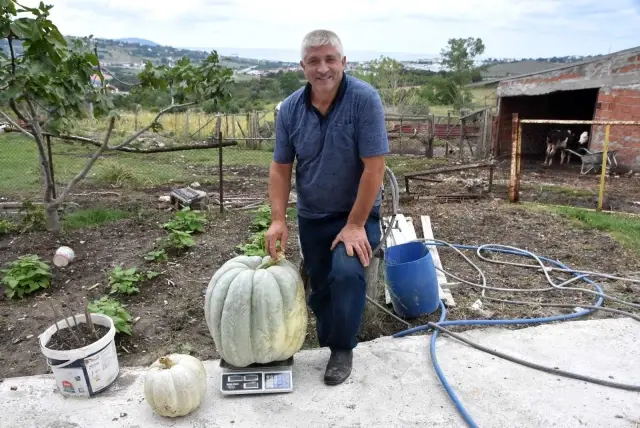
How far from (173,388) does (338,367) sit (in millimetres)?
903

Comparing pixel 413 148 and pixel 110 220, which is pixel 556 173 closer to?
pixel 413 148

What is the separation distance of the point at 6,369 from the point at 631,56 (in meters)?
12.8

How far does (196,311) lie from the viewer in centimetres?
397

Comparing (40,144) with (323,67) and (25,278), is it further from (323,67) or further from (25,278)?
(323,67)

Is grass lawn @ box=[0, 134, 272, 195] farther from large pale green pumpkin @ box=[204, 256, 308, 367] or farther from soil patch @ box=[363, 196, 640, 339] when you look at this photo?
large pale green pumpkin @ box=[204, 256, 308, 367]

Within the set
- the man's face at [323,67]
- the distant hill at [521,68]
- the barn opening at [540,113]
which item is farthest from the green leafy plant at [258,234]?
the distant hill at [521,68]

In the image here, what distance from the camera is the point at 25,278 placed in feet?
13.8

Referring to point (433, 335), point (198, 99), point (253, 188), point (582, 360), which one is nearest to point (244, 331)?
point (433, 335)

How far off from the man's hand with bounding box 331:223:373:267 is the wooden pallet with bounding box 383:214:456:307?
33.4 inches

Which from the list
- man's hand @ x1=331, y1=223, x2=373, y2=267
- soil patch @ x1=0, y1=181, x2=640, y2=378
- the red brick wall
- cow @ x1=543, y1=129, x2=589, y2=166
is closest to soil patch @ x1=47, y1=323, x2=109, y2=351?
soil patch @ x1=0, y1=181, x2=640, y2=378

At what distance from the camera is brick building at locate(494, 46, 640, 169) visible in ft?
37.1

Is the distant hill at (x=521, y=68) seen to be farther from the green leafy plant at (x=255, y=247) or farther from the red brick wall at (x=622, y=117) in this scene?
the green leafy plant at (x=255, y=247)

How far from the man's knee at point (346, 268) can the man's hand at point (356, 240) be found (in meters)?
0.03

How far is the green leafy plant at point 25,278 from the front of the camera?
417 centimetres
